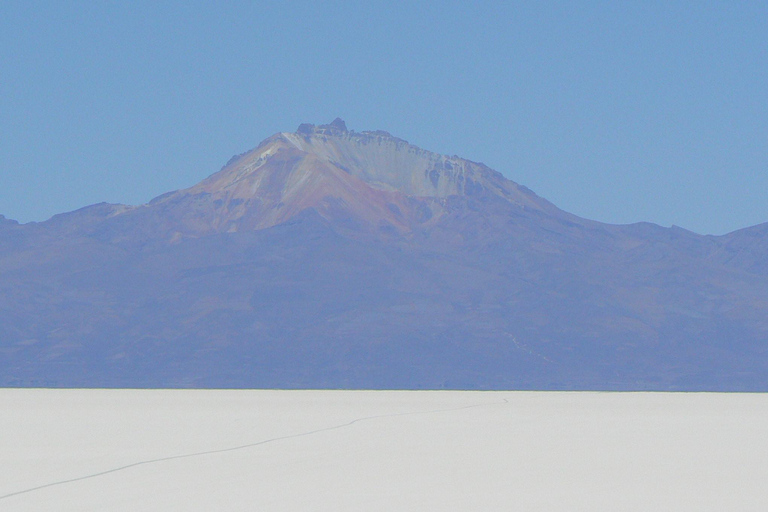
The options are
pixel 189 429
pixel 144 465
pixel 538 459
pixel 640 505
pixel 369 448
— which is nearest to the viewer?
pixel 640 505

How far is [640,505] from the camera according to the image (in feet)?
38.6

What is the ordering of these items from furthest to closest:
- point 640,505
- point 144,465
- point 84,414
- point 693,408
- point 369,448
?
point 693,408, point 84,414, point 369,448, point 144,465, point 640,505

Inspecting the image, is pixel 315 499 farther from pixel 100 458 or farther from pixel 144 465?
pixel 100 458

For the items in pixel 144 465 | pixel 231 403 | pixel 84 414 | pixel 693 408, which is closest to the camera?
pixel 144 465

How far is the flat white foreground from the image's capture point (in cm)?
1210

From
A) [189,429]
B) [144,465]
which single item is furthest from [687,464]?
[189,429]

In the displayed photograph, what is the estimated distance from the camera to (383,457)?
1609 cm

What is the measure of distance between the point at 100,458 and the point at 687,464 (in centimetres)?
766

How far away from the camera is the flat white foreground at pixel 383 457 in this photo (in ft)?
39.7

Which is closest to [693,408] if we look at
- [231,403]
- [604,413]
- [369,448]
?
[604,413]

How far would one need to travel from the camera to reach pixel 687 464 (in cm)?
1543

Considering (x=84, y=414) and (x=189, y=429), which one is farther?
(x=84, y=414)

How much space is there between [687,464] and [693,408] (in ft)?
42.4

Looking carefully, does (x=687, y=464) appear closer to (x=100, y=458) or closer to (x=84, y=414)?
(x=100, y=458)
